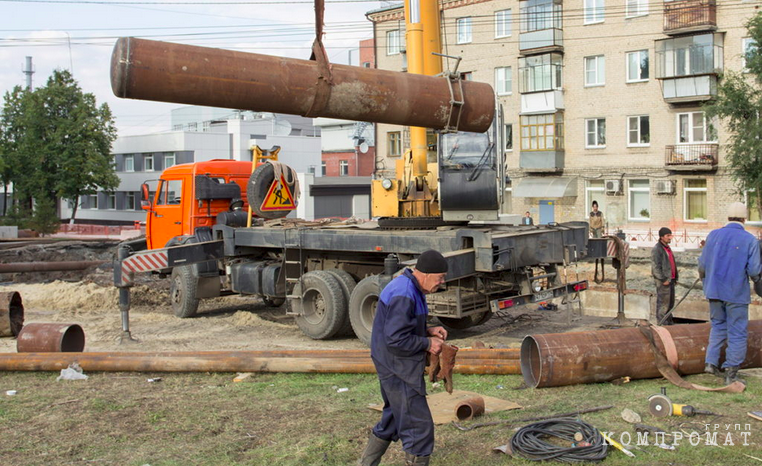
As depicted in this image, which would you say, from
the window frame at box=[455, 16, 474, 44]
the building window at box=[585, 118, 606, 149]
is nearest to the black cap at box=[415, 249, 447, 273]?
the building window at box=[585, 118, 606, 149]

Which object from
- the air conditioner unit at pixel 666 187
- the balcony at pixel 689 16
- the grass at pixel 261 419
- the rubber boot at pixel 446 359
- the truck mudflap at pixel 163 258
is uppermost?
the balcony at pixel 689 16

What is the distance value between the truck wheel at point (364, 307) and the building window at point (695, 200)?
28.4 metres

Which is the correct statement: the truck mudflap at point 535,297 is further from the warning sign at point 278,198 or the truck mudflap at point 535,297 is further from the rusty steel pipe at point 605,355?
the warning sign at point 278,198

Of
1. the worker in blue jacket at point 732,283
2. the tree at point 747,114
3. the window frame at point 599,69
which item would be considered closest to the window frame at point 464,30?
the window frame at point 599,69

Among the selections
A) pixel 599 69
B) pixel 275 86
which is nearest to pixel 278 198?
pixel 275 86

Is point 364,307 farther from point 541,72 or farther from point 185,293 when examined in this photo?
point 541,72

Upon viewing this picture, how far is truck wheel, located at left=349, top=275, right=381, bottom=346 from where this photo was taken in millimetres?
10695

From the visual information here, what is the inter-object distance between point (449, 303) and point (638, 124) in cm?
3017

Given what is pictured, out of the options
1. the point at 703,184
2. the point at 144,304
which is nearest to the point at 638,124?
the point at 703,184

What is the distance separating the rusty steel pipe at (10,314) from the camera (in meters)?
11.5

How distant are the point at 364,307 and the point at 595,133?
1214 inches

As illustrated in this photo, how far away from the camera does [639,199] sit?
37344 millimetres

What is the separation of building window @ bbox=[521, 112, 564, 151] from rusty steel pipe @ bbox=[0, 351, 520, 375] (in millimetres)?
33208

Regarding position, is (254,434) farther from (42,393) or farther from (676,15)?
(676,15)
